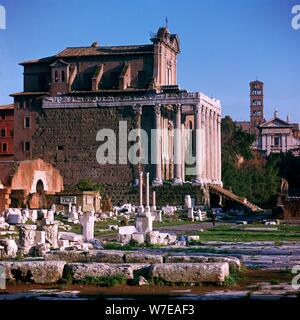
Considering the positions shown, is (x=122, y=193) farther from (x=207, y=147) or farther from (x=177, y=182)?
(x=207, y=147)

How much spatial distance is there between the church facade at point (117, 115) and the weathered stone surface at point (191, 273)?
46.2 metres

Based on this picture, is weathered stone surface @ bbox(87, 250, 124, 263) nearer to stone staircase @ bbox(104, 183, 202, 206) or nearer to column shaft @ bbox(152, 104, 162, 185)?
stone staircase @ bbox(104, 183, 202, 206)

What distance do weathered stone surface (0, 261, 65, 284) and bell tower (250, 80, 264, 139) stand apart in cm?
10362

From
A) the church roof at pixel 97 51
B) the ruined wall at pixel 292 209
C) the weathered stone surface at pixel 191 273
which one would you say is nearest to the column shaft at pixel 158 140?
the church roof at pixel 97 51

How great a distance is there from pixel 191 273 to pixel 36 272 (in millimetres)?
2164

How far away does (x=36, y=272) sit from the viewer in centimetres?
1169

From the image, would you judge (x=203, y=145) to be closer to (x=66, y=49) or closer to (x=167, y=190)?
(x=167, y=190)

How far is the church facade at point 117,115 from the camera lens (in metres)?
59.6

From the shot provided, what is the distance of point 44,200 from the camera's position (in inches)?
1863

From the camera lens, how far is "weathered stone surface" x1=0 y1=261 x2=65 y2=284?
11.7 metres

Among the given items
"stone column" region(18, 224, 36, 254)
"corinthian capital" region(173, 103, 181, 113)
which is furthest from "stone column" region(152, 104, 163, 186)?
"stone column" region(18, 224, 36, 254)

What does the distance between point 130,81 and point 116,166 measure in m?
6.76

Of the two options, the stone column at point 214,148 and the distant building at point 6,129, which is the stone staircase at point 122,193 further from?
the distant building at point 6,129

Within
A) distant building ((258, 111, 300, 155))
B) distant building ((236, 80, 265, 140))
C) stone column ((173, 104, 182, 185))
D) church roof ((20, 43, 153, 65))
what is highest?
distant building ((236, 80, 265, 140))
